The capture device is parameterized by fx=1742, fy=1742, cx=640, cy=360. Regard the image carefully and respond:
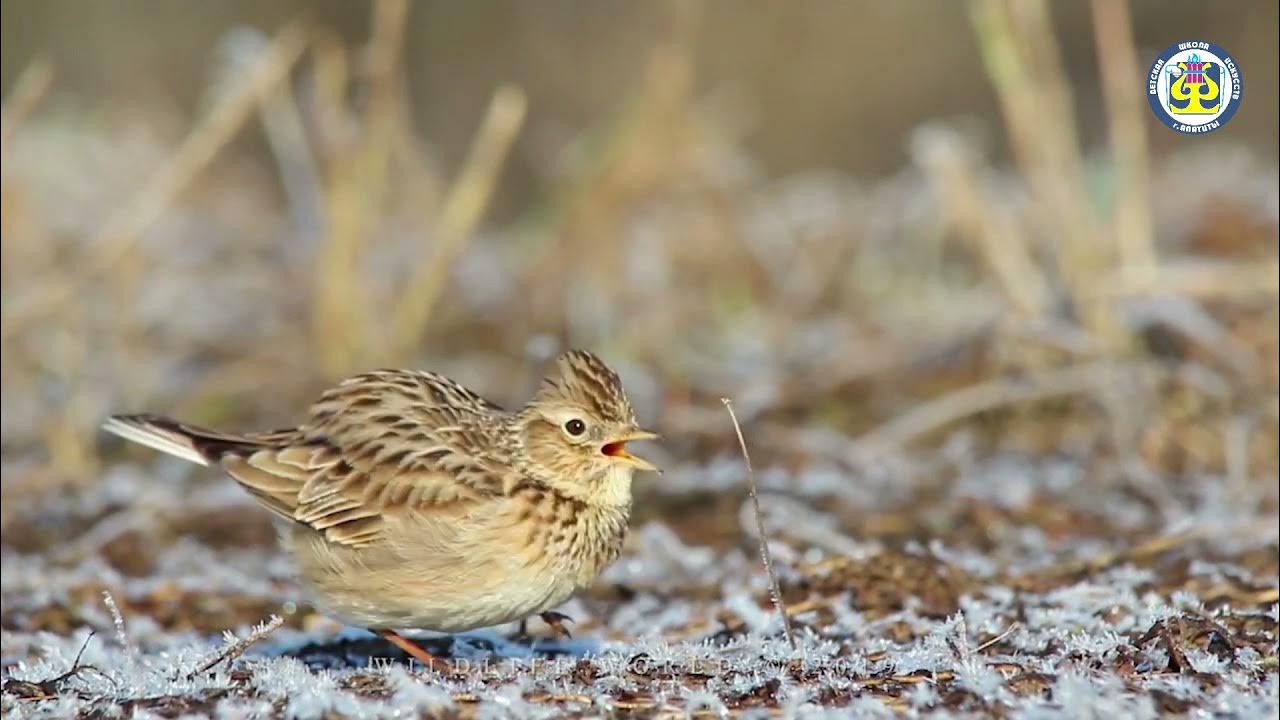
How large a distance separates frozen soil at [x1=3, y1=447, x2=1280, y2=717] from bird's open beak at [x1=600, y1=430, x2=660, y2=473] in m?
0.59

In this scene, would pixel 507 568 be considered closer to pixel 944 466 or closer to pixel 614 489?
pixel 614 489

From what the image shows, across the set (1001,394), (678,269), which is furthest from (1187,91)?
(678,269)

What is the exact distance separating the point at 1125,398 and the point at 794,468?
5.47 feet

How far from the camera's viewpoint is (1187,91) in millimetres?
9000

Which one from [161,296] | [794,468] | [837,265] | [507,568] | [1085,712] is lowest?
[1085,712]

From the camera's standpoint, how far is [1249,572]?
6680 millimetres

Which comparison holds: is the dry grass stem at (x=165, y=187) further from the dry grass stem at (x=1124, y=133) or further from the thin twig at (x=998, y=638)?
the thin twig at (x=998, y=638)

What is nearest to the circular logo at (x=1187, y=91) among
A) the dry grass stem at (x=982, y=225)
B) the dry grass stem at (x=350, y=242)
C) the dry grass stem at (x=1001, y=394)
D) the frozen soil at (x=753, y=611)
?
the dry grass stem at (x=982, y=225)

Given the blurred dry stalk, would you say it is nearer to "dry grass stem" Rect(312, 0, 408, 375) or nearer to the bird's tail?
"dry grass stem" Rect(312, 0, 408, 375)

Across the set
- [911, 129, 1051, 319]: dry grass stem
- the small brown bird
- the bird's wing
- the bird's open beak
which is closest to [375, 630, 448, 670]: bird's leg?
the small brown bird

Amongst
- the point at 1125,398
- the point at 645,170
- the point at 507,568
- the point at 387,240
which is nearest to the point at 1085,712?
the point at 507,568

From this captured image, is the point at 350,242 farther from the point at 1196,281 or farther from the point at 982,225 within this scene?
the point at 1196,281

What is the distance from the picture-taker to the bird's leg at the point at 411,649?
538cm

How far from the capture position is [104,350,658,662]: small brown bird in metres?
5.54
